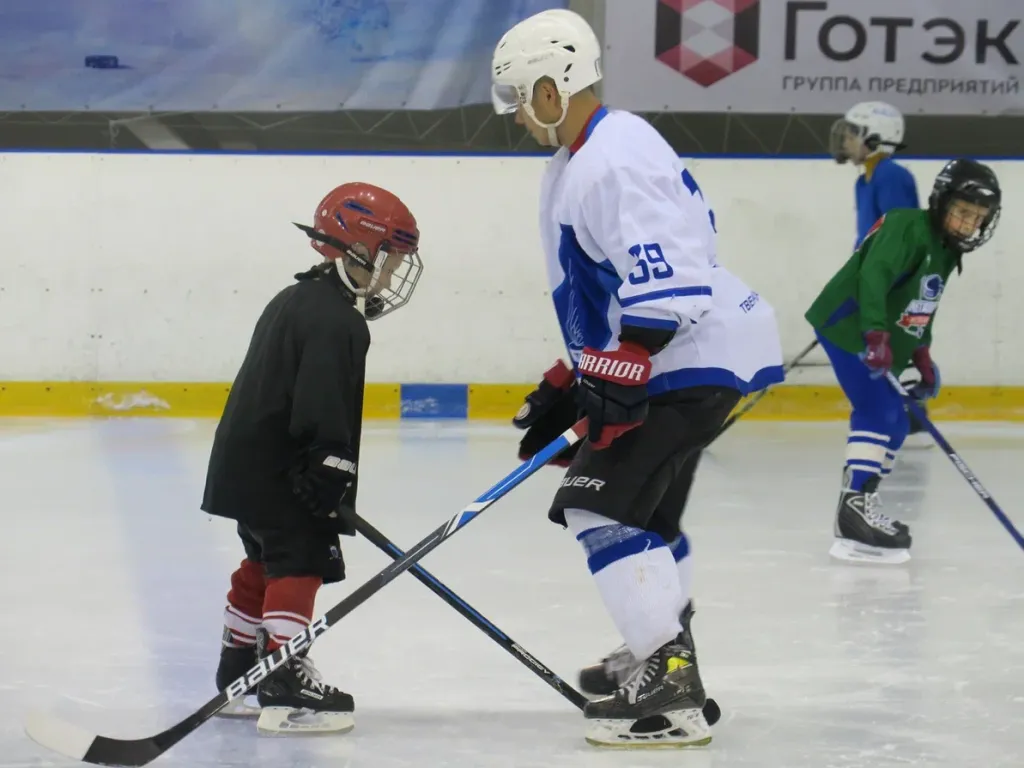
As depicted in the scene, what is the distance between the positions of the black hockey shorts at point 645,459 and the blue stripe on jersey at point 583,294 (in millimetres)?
147

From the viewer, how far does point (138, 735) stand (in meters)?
2.41

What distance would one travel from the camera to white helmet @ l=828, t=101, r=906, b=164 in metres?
6.09

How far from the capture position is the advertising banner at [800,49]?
272 inches

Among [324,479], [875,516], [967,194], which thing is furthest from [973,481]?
[324,479]

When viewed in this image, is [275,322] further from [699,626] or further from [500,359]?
[500,359]

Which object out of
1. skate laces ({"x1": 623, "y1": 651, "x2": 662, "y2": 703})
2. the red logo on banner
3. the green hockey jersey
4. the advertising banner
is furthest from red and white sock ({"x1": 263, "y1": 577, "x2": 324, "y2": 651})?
the red logo on banner

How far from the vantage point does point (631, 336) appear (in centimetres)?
225

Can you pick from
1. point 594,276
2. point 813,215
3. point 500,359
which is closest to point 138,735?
point 594,276

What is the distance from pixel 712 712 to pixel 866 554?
1.54m

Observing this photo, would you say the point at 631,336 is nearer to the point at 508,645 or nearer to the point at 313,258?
the point at 508,645

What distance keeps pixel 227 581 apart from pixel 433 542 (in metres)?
1.31

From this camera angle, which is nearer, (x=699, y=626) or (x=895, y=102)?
(x=699, y=626)

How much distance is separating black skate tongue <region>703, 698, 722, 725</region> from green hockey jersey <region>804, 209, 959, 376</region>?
159 cm

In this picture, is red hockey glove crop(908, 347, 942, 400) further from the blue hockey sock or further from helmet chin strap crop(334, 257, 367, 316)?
helmet chin strap crop(334, 257, 367, 316)
